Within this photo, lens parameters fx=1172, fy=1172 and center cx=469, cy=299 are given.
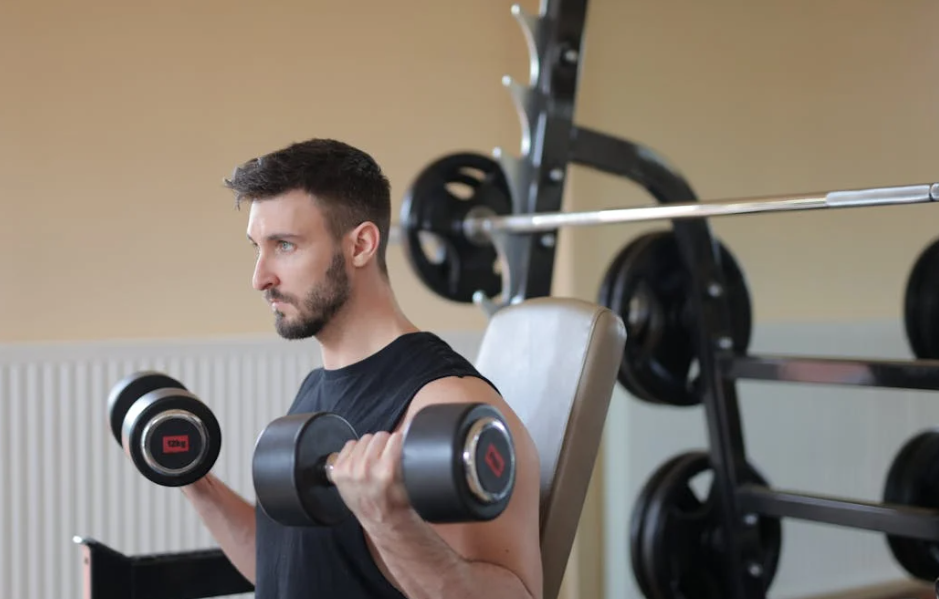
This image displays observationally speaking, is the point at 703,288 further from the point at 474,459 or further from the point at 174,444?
the point at 474,459

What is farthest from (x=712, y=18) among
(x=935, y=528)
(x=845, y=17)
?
(x=935, y=528)

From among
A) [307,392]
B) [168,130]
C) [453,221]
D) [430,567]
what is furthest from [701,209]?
[168,130]

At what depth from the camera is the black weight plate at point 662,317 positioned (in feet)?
7.38

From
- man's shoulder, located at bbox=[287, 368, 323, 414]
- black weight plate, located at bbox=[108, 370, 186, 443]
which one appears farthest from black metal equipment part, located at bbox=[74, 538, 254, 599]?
man's shoulder, located at bbox=[287, 368, 323, 414]

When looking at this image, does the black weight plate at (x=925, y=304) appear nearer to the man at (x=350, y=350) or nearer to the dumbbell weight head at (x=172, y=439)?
the man at (x=350, y=350)

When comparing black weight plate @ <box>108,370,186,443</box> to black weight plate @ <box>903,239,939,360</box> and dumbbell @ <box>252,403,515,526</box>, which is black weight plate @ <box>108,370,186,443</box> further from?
black weight plate @ <box>903,239,939,360</box>

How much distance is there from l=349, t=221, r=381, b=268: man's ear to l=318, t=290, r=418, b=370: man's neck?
0.05m

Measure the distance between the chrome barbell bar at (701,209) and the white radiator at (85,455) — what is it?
764mm

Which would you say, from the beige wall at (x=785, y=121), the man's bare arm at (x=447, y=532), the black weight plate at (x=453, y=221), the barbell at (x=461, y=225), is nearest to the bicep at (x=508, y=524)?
the man's bare arm at (x=447, y=532)

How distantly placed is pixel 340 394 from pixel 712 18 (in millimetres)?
2408

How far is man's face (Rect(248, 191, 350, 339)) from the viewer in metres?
1.27

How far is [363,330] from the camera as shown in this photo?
52.4 inches

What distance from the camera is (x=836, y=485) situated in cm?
345

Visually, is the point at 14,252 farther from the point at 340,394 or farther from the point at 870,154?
the point at 870,154
